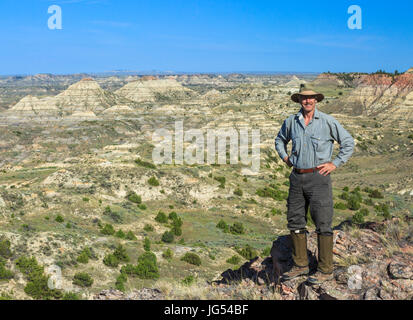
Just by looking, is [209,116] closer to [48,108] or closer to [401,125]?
[401,125]

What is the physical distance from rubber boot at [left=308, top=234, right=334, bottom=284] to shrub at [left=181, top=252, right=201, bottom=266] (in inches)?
615

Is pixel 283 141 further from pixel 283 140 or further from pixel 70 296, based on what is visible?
pixel 70 296

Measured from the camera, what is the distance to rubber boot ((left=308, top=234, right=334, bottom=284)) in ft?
21.1


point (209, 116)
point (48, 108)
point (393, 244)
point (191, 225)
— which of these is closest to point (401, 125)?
point (209, 116)

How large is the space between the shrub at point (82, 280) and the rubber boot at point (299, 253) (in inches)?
507

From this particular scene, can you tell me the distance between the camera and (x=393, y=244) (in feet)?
25.3

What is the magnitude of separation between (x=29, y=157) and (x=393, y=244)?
7674cm

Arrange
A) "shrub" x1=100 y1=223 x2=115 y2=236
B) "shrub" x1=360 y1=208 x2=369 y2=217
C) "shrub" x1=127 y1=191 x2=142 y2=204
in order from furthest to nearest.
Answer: "shrub" x1=360 y1=208 x2=369 y2=217
"shrub" x1=127 y1=191 x2=142 y2=204
"shrub" x1=100 y1=223 x2=115 y2=236

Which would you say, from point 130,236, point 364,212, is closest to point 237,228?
point 130,236

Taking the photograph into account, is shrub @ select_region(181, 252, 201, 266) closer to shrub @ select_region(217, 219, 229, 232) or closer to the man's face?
shrub @ select_region(217, 219, 229, 232)

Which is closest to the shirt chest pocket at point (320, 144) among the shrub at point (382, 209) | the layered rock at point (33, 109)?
the shrub at point (382, 209)

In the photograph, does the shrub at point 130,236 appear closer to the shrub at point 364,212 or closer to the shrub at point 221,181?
the shrub at point 221,181

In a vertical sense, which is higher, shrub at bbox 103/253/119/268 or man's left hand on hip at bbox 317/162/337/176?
man's left hand on hip at bbox 317/162/337/176

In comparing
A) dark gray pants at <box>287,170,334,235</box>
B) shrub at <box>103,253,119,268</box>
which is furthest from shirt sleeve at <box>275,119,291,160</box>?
shrub at <box>103,253,119,268</box>
